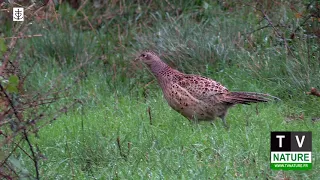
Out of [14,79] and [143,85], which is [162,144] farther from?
[143,85]

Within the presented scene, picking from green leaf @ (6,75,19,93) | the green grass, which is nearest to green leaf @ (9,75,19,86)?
green leaf @ (6,75,19,93)

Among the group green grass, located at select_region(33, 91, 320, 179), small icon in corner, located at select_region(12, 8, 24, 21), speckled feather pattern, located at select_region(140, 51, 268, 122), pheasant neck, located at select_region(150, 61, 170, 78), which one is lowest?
green grass, located at select_region(33, 91, 320, 179)

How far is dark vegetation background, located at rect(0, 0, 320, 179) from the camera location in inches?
225

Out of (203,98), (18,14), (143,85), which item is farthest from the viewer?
(143,85)

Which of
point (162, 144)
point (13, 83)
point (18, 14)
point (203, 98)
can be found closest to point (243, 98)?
point (203, 98)

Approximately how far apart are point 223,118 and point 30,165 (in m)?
2.12

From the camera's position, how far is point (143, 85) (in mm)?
8930

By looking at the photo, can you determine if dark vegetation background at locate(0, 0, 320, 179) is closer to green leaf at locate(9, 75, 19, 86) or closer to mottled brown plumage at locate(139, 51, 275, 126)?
green leaf at locate(9, 75, 19, 86)

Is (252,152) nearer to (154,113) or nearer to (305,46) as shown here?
(154,113)

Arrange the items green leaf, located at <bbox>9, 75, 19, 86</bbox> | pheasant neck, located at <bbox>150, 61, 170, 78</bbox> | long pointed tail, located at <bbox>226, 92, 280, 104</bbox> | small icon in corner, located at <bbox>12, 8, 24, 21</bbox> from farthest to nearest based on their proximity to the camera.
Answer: pheasant neck, located at <bbox>150, 61, 170, 78</bbox>
long pointed tail, located at <bbox>226, 92, 280, 104</bbox>
small icon in corner, located at <bbox>12, 8, 24, 21</bbox>
green leaf, located at <bbox>9, 75, 19, 86</bbox>

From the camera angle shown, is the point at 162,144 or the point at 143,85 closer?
the point at 162,144

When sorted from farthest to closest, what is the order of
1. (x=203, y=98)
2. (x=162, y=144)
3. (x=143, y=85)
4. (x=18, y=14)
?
(x=143, y=85), (x=203, y=98), (x=162, y=144), (x=18, y=14)

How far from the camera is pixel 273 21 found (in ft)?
31.3

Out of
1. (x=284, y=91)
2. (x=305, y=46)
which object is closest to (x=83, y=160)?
(x=284, y=91)
